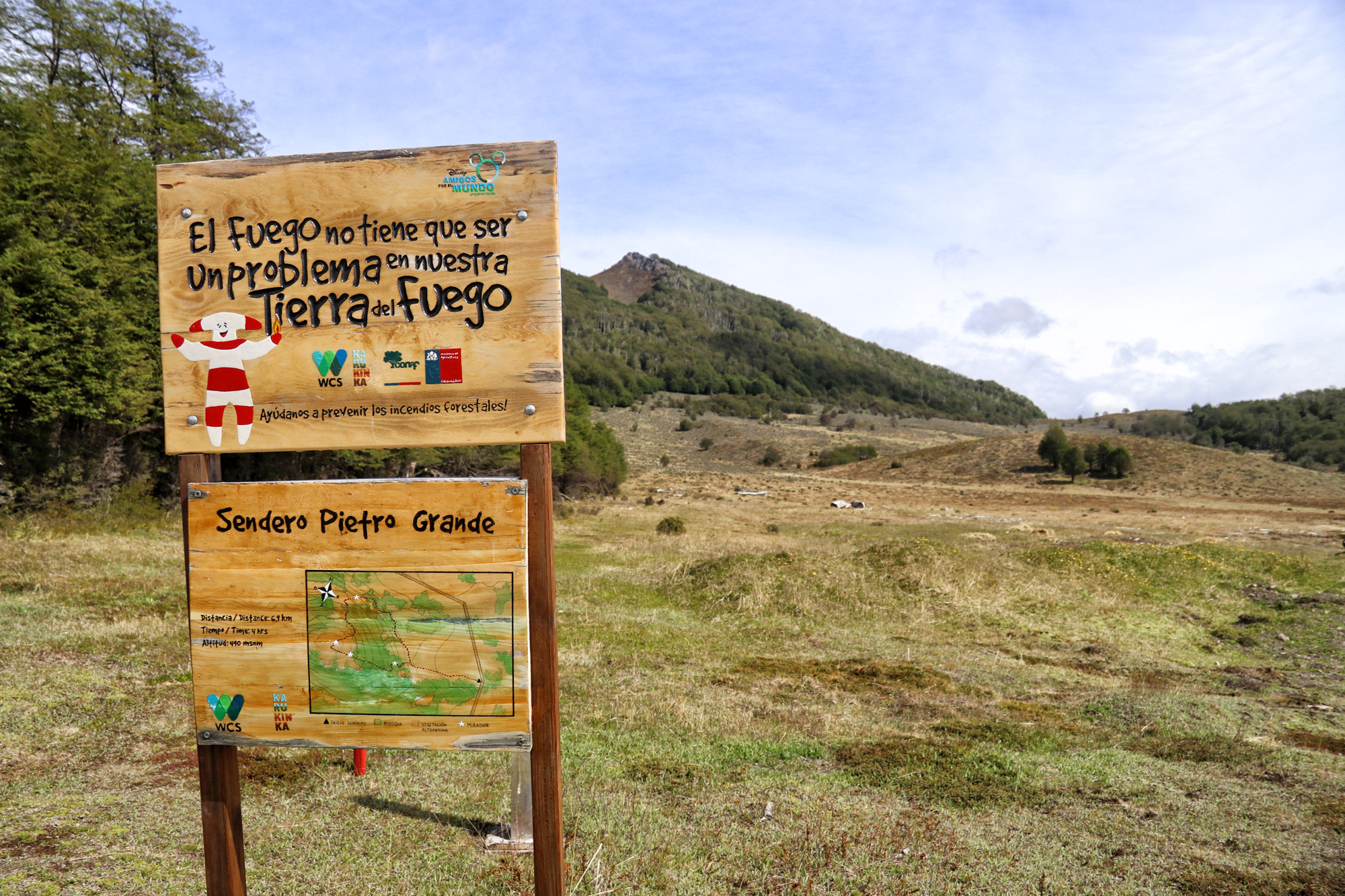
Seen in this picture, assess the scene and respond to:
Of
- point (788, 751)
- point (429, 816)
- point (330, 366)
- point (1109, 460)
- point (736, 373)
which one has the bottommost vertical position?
point (788, 751)

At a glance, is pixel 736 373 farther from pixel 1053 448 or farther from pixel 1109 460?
pixel 1109 460

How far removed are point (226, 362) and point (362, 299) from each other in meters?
0.67

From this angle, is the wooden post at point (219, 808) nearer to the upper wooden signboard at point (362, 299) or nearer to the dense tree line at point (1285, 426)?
the upper wooden signboard at point (362, 299)

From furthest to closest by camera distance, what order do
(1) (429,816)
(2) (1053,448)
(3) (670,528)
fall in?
(2) (1053,448), (3) (670,528), (1) (429,816)

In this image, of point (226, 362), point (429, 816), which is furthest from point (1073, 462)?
point (226, 362)

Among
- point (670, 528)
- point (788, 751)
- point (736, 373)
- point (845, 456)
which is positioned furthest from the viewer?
point (736, 373)

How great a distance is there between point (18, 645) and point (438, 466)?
74.7 ft

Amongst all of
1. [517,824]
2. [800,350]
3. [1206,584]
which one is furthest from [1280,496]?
[800,350]

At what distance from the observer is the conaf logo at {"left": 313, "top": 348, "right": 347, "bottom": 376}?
335cm

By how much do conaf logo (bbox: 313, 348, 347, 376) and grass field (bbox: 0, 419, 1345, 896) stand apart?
2.87 meters

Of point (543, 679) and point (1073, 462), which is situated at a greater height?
point (543, 679)

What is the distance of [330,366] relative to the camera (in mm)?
3354

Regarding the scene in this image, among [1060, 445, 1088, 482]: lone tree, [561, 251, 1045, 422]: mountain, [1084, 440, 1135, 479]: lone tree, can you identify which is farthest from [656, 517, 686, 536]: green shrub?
[561, 251, 1045, 422]: mountain

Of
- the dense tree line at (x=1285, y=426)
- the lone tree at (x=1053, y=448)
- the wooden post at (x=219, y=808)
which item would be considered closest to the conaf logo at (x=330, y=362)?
the wooden post at (x=219, y=808)
